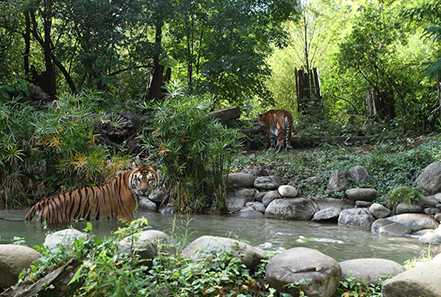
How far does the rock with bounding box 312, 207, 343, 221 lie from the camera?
6254 millimetres

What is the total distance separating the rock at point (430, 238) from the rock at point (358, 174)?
2.02 metres

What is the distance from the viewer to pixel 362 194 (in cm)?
642

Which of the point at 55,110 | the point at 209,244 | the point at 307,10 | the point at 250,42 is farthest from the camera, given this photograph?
the point at 307,10

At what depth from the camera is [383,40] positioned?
39.5ft

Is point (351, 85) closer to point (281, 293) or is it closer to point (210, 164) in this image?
point (210, 164)

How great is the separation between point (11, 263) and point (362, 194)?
18.9 ft

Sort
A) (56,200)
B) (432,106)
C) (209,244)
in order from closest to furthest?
(209,244), (56,200), (432,106)

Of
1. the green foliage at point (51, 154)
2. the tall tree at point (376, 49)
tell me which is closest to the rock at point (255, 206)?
the green foliage at point (51, 154)

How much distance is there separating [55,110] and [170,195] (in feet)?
8.53

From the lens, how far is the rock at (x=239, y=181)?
737cm

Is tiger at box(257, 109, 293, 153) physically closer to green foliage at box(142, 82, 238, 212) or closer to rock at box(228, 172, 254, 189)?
rock at box(228, 172, 254, 189)

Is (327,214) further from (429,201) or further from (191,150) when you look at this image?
(191,150)

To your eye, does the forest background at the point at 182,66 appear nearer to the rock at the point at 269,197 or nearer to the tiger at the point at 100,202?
the rock at the point at 269,197

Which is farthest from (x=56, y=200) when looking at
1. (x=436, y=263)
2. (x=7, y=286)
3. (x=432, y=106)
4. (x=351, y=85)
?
(x=351, y=85)
